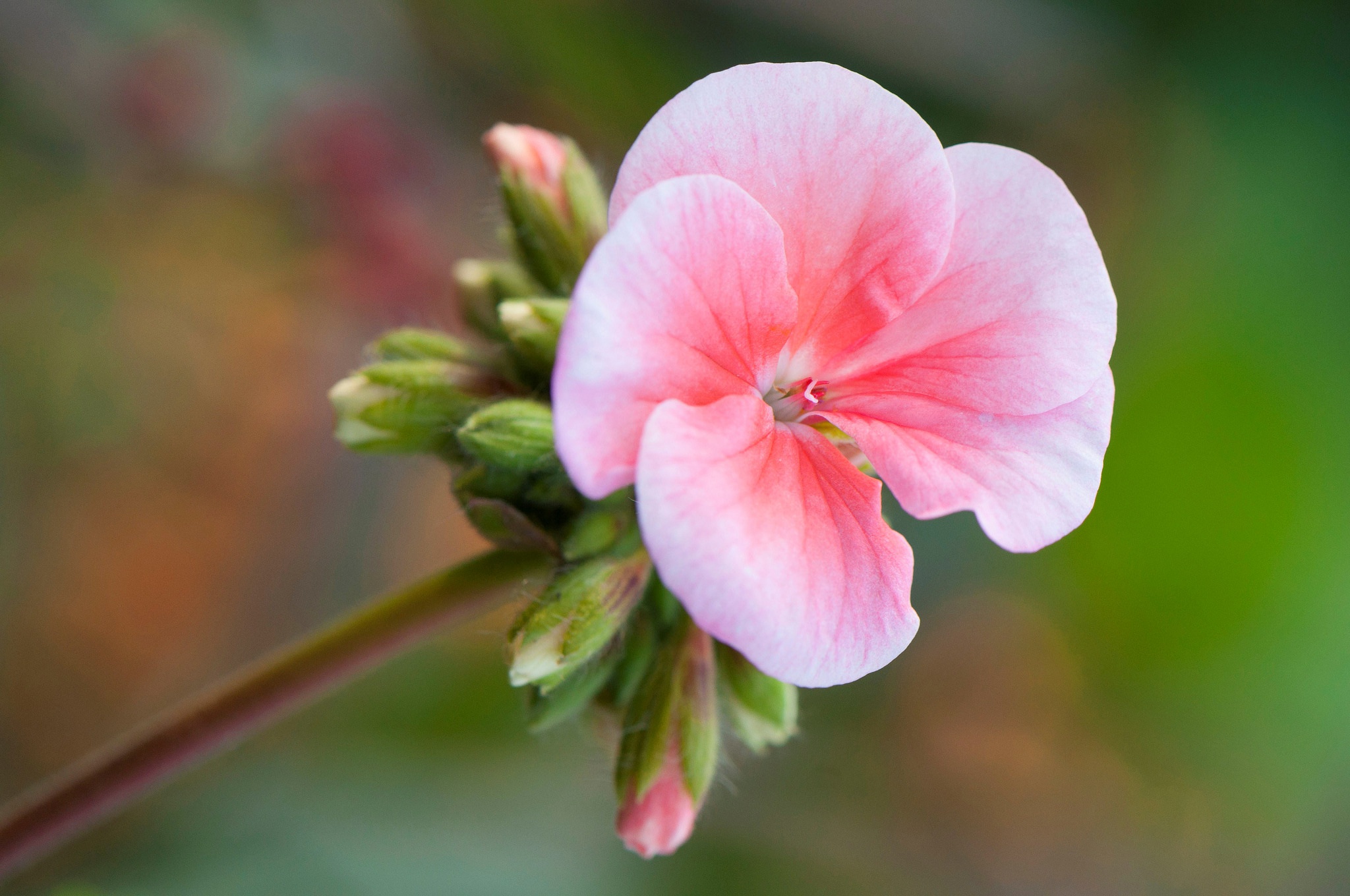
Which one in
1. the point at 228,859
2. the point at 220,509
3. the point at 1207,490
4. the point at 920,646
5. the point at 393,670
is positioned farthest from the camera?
the point at 920,646

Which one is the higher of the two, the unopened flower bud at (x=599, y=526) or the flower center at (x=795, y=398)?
the flower center at (x=795, y=398)

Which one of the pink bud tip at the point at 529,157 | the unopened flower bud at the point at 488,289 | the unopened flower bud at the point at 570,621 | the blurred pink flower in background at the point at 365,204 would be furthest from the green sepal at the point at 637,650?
A: the blurred pink flower in background at the point at 365,204

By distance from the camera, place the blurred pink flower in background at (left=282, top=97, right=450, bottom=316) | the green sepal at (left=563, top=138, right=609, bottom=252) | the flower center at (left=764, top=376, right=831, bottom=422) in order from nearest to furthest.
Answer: the flower center at (left=764, top=376, right=831, bottom=422) → the green sepal at (left=563, top=138, right=609, bottom=252) → the blurred pink flower in background at (left=282, top=97, right=450, bottom=316)

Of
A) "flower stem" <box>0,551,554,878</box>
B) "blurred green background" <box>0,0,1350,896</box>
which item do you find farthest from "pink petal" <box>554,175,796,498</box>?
"blurred green background" <box>0,0,1350,896</box>

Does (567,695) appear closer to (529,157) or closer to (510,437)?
(510,437)

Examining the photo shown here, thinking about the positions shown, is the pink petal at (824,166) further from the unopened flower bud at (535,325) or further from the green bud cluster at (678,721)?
the green bud cluster at (678,721)

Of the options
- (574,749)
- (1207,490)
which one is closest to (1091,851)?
(1207,490)

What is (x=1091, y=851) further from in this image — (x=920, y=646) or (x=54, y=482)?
(x=54, y=482)

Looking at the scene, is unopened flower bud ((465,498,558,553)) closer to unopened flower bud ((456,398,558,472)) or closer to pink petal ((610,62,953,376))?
unopened flower bud ((456,398,558,472))
